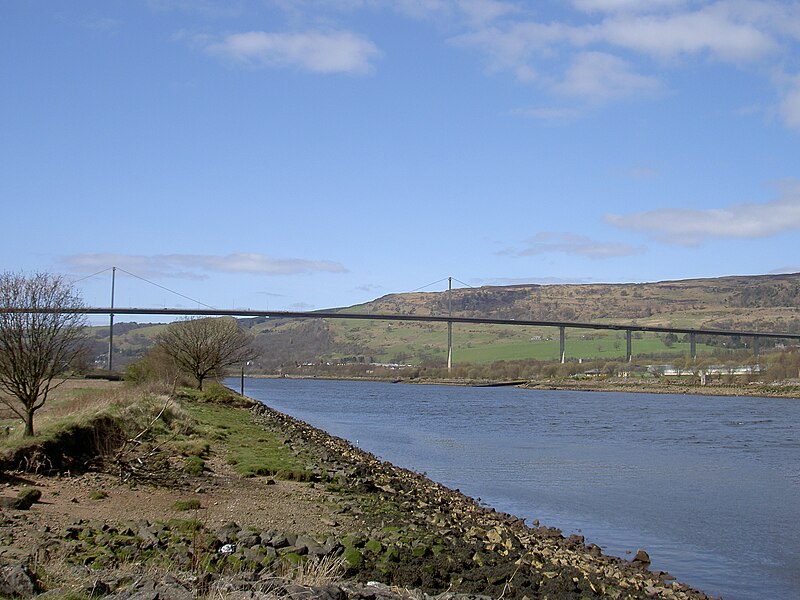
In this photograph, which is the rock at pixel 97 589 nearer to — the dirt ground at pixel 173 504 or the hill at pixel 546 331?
the dirt ground at pixel 173 504

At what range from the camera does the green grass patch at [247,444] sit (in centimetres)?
1661

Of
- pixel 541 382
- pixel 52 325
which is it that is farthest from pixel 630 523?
pixel 541 382

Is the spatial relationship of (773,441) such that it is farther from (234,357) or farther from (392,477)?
(234,357)

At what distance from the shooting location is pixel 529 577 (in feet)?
33.2

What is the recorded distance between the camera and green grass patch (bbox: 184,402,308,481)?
1661 centimetres

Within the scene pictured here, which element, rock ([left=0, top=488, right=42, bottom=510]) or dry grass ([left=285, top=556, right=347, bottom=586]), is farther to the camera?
rock ([left=0, top=488, right=42, bottom=510])

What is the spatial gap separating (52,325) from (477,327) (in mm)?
156321

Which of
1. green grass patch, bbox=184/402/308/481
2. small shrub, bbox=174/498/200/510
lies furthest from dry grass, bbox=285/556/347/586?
green grass patch, bbox=184/402/308/481

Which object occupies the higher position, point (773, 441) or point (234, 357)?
point (234, 357)

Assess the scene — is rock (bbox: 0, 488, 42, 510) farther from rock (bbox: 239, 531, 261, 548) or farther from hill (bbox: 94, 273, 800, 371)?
hill (bbox: 94, 273, 800, 371)

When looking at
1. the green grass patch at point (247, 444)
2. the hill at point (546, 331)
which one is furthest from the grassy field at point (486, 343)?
the green grass patch at point (247, 444)

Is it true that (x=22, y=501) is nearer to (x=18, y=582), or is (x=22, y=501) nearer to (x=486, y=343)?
(x=18, y=582)

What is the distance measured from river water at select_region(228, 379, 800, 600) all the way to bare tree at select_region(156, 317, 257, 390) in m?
5.71

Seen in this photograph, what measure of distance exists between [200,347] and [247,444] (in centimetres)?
1832
